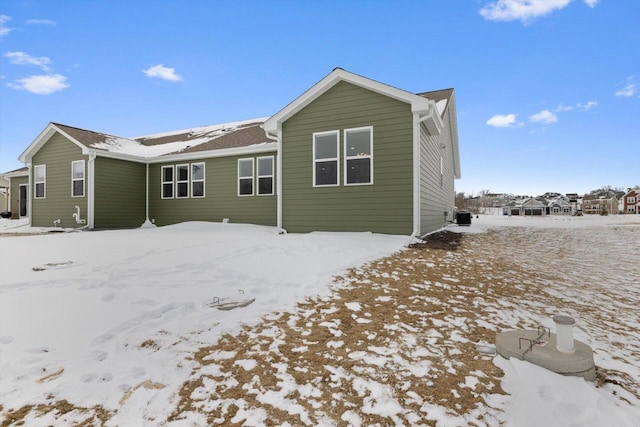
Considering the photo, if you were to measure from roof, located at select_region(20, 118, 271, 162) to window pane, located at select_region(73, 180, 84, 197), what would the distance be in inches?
67.0

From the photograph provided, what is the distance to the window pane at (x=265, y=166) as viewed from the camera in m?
12.6

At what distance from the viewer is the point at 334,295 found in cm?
437

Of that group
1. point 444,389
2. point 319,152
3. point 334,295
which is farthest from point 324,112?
point 444,389

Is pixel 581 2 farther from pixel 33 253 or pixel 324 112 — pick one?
pixel 33 253

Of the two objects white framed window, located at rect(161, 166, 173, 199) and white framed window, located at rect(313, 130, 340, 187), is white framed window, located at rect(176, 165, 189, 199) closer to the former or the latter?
white framed window, located at rect(161, 166, 173, 199)

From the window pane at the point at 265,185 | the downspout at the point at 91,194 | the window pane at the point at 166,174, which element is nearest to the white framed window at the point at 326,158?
the window pane at the point at 265,185

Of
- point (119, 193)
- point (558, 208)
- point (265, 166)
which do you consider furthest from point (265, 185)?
point (558, 208)

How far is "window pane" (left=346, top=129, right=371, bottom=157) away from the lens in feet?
30.5

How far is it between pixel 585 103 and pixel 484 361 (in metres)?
28.9

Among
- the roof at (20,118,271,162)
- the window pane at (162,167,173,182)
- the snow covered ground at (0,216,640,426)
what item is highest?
the roof at (20,118,271,162)

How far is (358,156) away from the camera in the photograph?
9.40 meters

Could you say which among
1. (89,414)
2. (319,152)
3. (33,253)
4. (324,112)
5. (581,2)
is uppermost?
(581,2)

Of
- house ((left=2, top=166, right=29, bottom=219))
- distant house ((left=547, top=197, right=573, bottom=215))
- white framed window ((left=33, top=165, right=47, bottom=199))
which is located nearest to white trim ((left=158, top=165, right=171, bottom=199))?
white framed window ((left=33, top=165, right=47, bottom=199))

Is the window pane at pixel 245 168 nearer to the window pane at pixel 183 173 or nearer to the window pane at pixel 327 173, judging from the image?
the window pane at pixel 183 173
